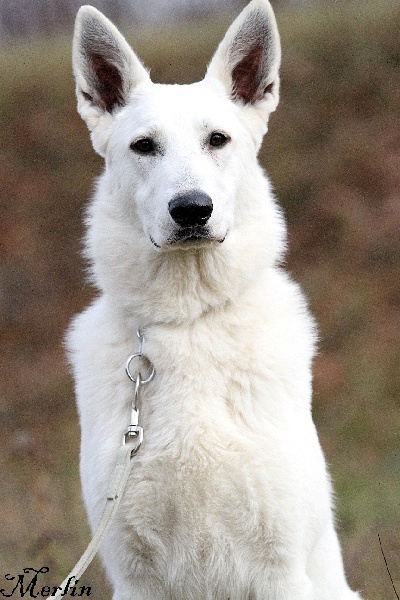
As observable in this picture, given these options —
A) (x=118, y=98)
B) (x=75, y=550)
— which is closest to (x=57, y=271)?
(x=75, y=550)

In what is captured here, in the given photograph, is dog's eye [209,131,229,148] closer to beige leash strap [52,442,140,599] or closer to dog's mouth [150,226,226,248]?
dog's mouth [150,226,226,248]

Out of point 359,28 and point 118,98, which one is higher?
point 118,98

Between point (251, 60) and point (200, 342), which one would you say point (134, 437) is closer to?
point (200, 342)

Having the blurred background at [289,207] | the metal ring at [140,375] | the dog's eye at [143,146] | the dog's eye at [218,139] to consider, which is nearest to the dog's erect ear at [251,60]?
the dog's eye at [218,139]

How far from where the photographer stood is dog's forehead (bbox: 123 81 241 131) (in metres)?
3.33

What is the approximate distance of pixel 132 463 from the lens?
3.09 m

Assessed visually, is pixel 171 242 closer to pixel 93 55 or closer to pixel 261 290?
pixel 261 290

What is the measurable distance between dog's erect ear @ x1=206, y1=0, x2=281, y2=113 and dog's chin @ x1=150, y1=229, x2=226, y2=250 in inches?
29.9

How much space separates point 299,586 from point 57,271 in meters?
6.74

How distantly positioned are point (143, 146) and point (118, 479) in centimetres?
125

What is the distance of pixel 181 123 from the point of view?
332 centimetres

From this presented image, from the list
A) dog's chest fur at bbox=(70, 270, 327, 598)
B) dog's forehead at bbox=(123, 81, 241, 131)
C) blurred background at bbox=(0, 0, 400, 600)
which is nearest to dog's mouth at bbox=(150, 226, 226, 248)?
dog's chest fur at bbox=(70, 270, 327, 598)

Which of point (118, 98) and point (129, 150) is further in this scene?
point (118, 98)

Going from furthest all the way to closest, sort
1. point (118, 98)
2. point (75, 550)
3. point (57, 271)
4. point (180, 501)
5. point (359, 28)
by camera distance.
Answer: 1. point (359, 28)
2. point (57, 271)
3. point (75, 550)
4. point (118, 98)
5. point (180, 501)
